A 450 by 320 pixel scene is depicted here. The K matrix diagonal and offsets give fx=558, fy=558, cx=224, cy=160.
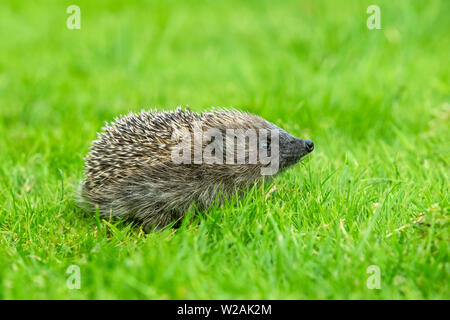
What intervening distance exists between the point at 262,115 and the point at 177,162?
2291mm

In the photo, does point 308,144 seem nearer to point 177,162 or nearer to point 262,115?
point 177,162

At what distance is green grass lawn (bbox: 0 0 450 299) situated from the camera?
12.4 feet

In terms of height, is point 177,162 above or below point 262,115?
below

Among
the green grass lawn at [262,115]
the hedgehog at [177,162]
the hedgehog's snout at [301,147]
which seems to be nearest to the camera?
the green grass lawn at [262,115]

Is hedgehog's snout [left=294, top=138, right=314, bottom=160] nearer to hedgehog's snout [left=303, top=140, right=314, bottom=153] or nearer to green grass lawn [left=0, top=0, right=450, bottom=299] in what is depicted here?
hedgehog's snout [left=303, top=140, right=314, bottom=153]

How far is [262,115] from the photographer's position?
7.09 meters

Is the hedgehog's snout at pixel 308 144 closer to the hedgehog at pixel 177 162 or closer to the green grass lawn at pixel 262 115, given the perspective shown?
the hedgehog at pixel 177 162

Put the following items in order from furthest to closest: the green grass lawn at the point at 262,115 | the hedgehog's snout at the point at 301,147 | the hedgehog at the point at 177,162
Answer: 1. the hedgehog's snout at the point at 301,147
2. the hedgehog at the point at 177,162
3. the green grass lawn at the point at 262,115

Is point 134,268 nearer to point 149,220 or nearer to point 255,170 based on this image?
point 149,220

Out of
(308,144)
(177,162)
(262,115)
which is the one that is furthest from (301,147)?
(262,115)

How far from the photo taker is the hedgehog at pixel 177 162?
16.6 ft

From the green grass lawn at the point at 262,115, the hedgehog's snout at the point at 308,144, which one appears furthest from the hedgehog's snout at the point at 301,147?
the green grass lawn at the point at 262,115

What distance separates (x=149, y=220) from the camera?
510cm

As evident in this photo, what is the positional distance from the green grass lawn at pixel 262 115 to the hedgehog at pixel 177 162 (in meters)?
0.21
